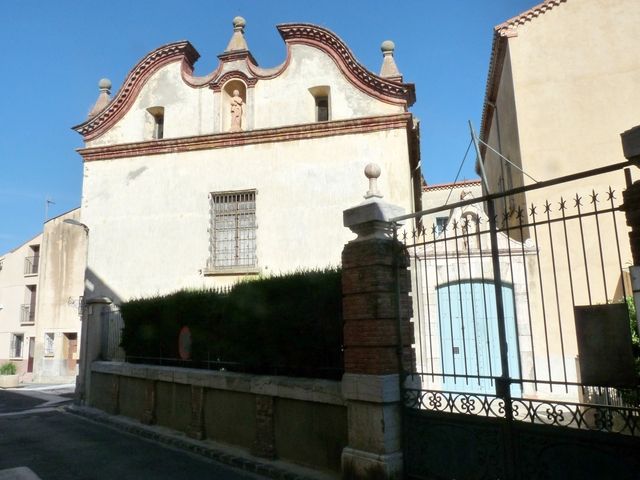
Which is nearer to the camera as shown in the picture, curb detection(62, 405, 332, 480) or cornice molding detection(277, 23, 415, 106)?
curb detection(62, 405, 332, 480)

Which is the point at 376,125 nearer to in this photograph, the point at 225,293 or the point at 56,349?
the point at 225,293

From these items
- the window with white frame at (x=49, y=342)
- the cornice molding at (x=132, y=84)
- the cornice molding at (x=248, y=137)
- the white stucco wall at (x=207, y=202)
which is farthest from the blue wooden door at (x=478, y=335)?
the window with white frame at (x=49, y=342)

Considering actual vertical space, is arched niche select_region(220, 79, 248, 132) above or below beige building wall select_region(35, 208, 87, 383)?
above

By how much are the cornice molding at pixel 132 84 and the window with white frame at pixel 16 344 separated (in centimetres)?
2272

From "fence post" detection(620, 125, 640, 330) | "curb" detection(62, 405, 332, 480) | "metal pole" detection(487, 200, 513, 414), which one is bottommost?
"curb" detection(62, 405, 332, 480)

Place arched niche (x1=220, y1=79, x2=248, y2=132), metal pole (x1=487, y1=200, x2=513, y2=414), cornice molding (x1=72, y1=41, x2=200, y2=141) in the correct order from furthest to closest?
cornice molding (x1=72, y1=41, x2=200, y2=141)
arched niche (x1=220, y1=79, x2=248, y2=132)
metal pole (x1=487, y1=200, x2=513, y2=414)

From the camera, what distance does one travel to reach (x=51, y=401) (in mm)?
15984

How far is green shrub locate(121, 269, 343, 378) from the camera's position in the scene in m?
6.73

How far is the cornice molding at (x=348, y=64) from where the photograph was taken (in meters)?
13.7

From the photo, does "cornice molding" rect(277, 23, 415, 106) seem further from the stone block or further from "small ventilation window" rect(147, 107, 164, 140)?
the stone block

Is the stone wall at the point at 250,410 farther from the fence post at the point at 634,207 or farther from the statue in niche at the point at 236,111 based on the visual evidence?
the statue in niche at the point at 236,111

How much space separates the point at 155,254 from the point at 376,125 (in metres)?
7.26

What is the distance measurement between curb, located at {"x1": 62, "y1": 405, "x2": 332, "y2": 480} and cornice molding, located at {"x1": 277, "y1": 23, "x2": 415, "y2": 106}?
32.2 ft

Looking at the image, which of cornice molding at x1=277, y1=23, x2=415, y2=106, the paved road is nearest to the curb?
the paved road
